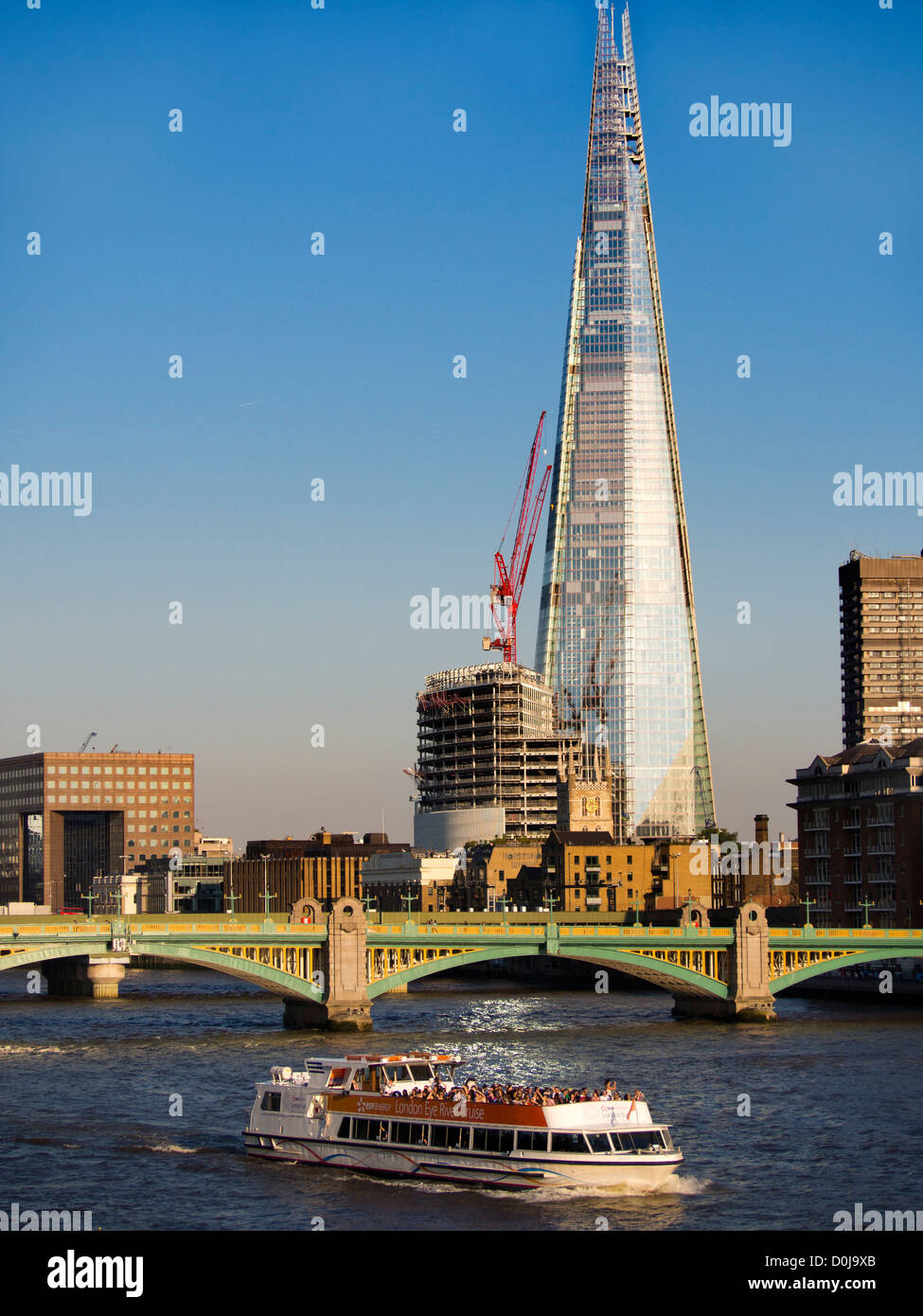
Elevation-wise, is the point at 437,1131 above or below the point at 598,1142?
below

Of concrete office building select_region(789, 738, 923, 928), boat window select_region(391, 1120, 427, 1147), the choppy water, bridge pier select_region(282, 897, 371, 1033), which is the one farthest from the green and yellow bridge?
boat window select_region(391, 1120, 427, 1147)

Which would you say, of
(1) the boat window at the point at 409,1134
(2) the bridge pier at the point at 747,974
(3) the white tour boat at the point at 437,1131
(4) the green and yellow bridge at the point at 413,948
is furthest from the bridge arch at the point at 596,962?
(1) the boat window at the point at 409,1134

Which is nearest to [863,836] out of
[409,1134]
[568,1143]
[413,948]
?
[413,948]

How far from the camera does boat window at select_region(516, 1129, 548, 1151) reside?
7139 centimetres

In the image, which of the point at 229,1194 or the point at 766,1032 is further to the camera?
the point at 766,1032

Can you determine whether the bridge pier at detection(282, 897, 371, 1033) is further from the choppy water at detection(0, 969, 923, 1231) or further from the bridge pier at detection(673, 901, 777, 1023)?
the bridge pier at detection(673, 901, 777, 1023)

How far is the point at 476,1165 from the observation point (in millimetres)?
72688

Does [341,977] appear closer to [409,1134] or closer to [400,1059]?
[400,1059]

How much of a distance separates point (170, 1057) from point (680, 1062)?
30564 millimetres

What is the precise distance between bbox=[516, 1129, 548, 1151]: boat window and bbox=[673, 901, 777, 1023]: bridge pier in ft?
211

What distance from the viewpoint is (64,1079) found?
10250 cm

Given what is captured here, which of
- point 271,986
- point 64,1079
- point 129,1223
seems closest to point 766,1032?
point 271,986

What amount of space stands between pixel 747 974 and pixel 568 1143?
66530 millimetres
